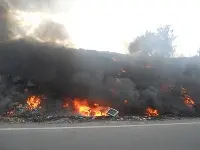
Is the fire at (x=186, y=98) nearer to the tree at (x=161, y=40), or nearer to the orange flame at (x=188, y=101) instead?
Answer: the orange flame at (x=188, y=101)

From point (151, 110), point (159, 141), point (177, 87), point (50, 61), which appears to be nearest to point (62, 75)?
point (50, 61)

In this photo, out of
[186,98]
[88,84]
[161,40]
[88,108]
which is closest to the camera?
[88,108]

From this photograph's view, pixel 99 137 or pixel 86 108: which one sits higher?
pixel 86 108

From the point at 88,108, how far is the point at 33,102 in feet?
7.92

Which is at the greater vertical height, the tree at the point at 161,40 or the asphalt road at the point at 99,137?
the tree at the point at 161,40

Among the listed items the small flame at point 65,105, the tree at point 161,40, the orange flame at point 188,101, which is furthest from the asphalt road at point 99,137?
the tree at point 161,40

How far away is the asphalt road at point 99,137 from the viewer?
20.3ft

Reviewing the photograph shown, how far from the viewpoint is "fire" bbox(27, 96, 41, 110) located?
12.8m

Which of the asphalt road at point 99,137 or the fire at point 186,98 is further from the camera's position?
the fire at point 186,98

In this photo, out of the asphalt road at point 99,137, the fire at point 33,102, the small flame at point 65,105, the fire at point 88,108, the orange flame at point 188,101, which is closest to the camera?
the asphalt road at point 99,137

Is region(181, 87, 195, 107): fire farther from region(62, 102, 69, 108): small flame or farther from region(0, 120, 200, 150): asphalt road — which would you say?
region(0, 120, 200, 150): asphalt road

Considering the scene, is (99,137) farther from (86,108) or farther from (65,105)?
(65,105)

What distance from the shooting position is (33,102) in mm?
13133

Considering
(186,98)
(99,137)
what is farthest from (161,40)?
(99,137)
